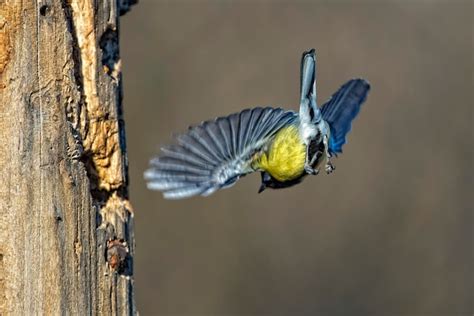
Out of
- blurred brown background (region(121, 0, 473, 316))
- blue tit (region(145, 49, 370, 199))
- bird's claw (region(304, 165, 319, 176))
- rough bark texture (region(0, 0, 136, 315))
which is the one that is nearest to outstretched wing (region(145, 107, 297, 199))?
blue tit (region(145, 49, 370, 199))

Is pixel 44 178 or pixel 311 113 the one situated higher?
pixel 311 113

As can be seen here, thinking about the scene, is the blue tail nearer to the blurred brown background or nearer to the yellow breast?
the yellow breast

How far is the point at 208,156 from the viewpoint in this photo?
10.2 feet

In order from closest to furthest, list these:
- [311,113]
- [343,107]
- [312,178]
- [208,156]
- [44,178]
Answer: [44,178] → [311,113] → [208,156] → [343,107] → [312,178]

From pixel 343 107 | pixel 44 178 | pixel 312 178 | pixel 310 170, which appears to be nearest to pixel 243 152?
pixel 310 170

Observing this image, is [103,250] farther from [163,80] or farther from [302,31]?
[302,31]

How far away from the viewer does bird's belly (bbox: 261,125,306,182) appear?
10.1 ft

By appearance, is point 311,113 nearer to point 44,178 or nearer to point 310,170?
point 310,170

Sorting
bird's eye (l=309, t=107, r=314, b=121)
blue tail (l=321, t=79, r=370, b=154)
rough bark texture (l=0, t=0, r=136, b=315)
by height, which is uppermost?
blue tail (l=321, t=79, r=370, b=154)

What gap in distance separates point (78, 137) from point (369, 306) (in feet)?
11.5

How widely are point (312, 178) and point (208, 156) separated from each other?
8.10ft

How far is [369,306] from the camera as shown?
5.68m

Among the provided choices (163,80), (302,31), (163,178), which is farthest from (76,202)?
(302,31)

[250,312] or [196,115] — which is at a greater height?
[196,115]
